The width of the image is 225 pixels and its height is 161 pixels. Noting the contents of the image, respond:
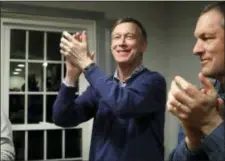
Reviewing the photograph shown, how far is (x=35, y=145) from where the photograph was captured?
3.10 m

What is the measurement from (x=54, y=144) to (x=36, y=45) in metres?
0.92

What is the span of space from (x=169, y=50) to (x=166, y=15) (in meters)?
0.36

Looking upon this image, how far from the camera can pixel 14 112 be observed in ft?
10.0

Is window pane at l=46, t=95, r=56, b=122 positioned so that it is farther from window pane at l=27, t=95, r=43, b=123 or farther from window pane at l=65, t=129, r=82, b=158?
window pane at l=65, t=129, r=82, b=158

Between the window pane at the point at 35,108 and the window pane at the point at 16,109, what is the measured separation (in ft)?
0.21

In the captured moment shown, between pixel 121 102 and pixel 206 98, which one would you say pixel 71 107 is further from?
pixel 206 98

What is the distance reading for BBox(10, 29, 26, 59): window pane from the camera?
304 cm

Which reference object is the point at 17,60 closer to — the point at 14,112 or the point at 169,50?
the point at 14,112

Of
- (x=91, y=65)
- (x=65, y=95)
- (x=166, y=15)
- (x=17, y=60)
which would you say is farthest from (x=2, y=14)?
(x=91, y=65)

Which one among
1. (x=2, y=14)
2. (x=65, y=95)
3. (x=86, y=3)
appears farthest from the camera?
(x=86, y=3)

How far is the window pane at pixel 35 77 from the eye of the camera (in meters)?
3.12

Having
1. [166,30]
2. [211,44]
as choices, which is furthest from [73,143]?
[211,44]

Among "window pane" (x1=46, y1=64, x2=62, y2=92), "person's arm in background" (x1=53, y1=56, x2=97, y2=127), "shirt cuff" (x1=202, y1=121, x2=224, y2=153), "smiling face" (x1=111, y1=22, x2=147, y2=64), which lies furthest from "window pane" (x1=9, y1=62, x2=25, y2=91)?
"shirt cuff" (x1=202, y1=121, x2=224, y2=153)

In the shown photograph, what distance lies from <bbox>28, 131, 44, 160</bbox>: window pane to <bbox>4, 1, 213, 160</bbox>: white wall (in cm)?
115
